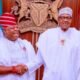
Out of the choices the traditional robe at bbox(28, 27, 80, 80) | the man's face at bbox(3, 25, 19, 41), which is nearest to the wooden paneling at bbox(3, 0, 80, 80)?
the traditional robe at bbox(28, 27, 80, 80)

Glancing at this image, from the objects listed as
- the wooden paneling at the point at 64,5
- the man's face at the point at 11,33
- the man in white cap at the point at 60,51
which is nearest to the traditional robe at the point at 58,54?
the man in white cap at the point at 60,51

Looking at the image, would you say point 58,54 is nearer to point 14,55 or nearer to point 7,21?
point 14,55

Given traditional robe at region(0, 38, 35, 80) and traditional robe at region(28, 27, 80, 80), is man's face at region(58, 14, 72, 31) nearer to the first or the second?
traditional robe at region(28, 27, 80, 80)

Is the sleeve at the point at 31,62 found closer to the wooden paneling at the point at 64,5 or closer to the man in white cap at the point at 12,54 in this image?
the man in white cap at the point at 12,54

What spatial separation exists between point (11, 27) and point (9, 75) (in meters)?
0.44

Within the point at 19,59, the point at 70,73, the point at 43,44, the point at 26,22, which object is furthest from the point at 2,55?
the point at 26,22

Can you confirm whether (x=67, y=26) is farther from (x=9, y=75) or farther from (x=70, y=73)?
(x=9, y=75)

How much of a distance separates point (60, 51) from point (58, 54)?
0.03 metres

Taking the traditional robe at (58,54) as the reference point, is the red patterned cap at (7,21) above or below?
above

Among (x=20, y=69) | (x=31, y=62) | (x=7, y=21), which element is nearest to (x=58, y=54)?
Result: (x=31, y=62)

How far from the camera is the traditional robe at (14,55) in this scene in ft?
10.4

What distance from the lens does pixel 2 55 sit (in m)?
3.16

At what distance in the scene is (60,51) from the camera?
10.8 ft

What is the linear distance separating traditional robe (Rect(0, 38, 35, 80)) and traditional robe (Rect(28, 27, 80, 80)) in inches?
3.2
